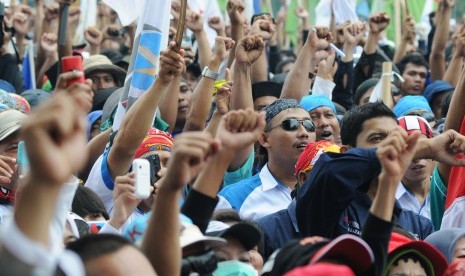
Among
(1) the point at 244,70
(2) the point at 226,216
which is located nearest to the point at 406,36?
(1) the point at 244,70

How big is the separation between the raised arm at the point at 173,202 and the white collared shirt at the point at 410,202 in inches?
125

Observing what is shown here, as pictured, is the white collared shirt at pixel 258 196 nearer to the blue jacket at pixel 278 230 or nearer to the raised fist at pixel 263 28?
the blue jacket at pixel 278 230

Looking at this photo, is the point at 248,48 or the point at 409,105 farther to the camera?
the point at 409,105

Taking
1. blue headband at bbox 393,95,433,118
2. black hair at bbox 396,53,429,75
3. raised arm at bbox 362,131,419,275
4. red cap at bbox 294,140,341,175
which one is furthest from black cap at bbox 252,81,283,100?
raised arm at bbox 362,131,419,275

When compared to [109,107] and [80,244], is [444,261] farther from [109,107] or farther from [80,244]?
[109,107]

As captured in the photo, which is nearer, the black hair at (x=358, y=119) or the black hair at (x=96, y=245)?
the black hair at (x=96, y=245)

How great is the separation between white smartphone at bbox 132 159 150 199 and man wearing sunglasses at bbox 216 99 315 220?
152 cm

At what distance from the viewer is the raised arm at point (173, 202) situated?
11.7 feet

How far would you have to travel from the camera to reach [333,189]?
4.87 meters

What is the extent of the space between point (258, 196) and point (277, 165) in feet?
1.04

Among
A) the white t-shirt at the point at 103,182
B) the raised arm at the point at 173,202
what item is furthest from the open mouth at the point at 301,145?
the raised arm at the point at 173,202

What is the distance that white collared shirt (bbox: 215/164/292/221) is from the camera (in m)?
6.30

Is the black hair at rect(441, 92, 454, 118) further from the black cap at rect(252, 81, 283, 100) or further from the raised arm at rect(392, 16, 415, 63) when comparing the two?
the raised arm at rect(392, 16, 415, 63)

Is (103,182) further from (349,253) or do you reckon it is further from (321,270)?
(321,270)
